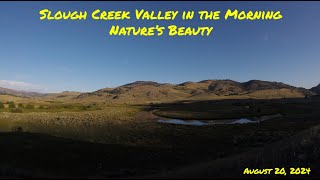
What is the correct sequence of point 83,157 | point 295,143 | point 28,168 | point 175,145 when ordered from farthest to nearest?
point 175,145, point 83,157, point 295,143, point 28,168

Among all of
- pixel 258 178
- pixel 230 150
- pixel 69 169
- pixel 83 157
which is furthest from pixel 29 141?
pixel 258 178

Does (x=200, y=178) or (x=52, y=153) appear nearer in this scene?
(x=200, y=178)

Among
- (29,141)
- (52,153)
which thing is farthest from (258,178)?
(29,141)

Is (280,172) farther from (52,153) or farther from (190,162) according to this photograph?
(52,153)

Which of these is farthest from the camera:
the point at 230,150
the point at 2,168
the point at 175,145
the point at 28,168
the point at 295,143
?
the point at 175,145

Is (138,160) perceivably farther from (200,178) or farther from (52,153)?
(200,178)

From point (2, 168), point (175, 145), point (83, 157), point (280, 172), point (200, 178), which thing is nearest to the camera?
point (200, 178)

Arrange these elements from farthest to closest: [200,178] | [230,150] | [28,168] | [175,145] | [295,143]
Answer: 1. [175,145]
2. [230,150]
3. [295,143]
4. [28,168]
5. [200,178]

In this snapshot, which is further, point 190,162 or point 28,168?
point 190,162

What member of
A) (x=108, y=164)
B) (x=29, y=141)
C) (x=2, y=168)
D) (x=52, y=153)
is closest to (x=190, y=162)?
(x=108, y=164)
